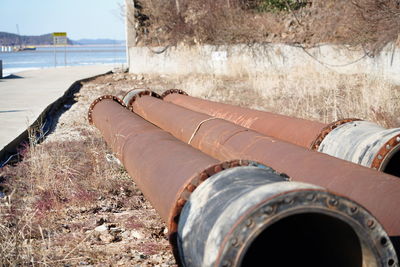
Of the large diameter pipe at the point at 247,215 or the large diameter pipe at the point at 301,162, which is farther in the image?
the large diameter pipe at the point at 301,162

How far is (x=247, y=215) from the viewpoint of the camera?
198 cm

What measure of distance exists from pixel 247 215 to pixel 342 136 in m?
2.47

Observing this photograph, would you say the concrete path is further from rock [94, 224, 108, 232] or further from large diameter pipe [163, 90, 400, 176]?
large diameter pipe [163, 90, 400, 176]

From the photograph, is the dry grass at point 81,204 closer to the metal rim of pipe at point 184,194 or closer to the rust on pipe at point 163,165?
the rust on pipe at point 163,165

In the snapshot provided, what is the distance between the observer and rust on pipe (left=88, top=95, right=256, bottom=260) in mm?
2691

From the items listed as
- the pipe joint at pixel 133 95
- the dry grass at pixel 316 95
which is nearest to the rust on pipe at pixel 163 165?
the pipe joint at pixel 133 95

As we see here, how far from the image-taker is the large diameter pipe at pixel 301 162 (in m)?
2.68

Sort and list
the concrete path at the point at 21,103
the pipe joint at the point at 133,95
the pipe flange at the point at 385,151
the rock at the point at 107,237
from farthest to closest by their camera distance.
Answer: the concrete path at the point at 21,103 → the pipe joint at the point at 133,95 → the rock at the point at 107,237 → the pipe flange at the point at 385,151

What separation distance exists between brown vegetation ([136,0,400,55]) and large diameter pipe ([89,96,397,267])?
13.1 meters

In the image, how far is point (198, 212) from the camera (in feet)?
7.82

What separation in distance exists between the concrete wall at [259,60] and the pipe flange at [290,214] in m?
12.8

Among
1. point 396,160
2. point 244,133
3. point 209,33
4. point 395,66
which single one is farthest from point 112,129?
point 209,33

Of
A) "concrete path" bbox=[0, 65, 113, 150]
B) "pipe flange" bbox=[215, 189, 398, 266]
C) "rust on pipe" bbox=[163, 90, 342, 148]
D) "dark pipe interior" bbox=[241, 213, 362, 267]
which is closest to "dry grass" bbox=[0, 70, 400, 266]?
"concrete path" bbox=[0, 65, 113, 150]

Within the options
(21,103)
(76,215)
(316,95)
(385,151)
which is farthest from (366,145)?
(21,103)
